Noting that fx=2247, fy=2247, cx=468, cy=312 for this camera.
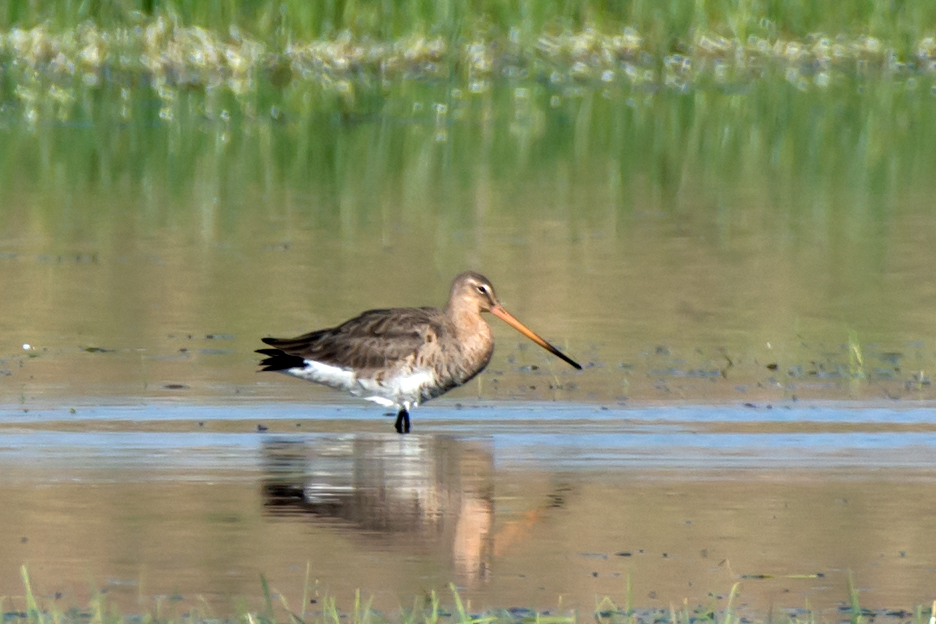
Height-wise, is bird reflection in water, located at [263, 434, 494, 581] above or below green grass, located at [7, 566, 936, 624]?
below

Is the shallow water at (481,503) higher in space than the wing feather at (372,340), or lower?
lower

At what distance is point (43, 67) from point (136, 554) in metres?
22.9

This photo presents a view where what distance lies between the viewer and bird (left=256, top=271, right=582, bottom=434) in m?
11.6

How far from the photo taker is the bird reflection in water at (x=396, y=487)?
8539 millimetres

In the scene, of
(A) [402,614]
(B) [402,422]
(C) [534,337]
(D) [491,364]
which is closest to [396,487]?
(B) [402,422]

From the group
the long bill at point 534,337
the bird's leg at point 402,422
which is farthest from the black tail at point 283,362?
the long bill at point 534,337

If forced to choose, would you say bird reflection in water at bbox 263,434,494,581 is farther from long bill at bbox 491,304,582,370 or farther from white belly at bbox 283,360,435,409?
long bill at bbox 491,304,582,370

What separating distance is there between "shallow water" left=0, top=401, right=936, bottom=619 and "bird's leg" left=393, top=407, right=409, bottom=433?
0.06 meters

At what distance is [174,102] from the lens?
28359 mm

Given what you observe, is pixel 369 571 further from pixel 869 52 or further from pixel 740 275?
pixel 869 52

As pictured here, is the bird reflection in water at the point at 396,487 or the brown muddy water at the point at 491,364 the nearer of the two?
the brown muddy water at the point at 491,364

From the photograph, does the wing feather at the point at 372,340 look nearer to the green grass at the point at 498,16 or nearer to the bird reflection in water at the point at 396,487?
the bird reflection in water at the point at 396,487

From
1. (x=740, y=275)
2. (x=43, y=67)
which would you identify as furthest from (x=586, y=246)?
(x=43, y=67)

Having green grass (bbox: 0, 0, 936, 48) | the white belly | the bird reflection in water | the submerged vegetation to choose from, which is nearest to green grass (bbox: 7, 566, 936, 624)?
the bird reflection in water
